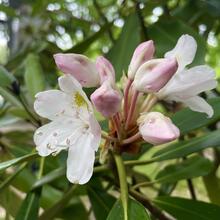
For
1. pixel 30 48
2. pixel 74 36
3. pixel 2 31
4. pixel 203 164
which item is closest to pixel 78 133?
pixel 203 164

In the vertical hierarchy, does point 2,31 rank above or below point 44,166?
below

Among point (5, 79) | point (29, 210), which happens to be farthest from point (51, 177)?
point (5, 79)

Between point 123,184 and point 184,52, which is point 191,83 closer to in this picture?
point 184,52

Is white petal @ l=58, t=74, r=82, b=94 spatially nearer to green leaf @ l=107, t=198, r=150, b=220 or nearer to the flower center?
the flower center

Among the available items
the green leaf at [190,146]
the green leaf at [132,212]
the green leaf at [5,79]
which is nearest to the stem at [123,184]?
the green leaf at [132,212]

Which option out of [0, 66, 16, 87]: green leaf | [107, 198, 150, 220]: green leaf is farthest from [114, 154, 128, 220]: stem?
[0, 66, 16, 87]: green leaf

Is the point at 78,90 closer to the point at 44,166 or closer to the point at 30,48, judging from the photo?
the point at 44,166
